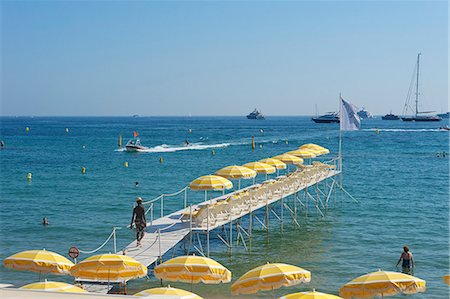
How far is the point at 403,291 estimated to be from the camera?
14.2 meters

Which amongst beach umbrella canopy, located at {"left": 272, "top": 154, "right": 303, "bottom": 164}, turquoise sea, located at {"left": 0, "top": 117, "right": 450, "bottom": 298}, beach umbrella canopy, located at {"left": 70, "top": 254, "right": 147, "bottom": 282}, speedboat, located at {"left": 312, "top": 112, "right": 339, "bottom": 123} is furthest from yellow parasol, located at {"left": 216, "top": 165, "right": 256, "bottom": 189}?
speedboat, located at {"left": 312, "top": 112, "right": 339, "bottom": 123}

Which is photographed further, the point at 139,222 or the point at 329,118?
the point at 329,118

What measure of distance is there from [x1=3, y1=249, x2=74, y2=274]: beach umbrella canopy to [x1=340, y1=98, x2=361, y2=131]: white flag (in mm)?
20826

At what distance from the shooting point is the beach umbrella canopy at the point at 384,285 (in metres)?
14.2

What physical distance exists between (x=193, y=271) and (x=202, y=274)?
0.80 ft

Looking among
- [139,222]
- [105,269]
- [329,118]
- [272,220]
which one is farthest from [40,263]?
[329,118]

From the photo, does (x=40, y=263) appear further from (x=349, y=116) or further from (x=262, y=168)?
(x=349, y=116)

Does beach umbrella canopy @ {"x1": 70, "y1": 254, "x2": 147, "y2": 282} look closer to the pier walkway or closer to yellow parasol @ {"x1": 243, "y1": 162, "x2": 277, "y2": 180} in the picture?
the pier walkway

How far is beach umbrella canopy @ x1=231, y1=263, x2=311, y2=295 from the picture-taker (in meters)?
14.7

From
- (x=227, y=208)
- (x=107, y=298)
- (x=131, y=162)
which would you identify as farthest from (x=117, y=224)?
(x=131, y=162)

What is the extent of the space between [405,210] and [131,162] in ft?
120

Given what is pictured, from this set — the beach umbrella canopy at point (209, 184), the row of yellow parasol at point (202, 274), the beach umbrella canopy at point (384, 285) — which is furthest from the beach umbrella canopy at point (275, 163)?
the beach umbrella canopy at point (384, 285)

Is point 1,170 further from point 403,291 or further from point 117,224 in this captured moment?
point 403,291

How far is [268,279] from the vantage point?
14727mm
